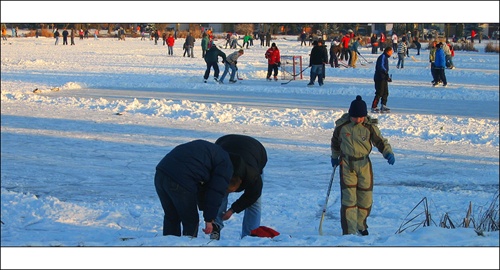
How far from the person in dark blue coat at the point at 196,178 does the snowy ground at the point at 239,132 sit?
30 centimetres

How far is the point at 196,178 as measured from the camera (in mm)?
5469

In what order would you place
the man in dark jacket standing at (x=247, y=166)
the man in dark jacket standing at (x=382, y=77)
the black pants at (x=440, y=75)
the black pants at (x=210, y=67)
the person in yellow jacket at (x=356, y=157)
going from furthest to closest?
1. the black pants at (x=210, y=67)
2. the black pants at (x=440, y=75)
3. the man in dark jacket standing at (x=382, y=77)
4. the person in yellow jacket at (x=356, y=157)
5. the man in dark jacket standing at (x=247, y=166)

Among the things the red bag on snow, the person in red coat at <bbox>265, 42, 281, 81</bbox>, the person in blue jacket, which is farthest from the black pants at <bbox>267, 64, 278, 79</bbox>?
the red bag on snow

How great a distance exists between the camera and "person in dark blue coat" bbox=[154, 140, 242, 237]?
17.8 ft

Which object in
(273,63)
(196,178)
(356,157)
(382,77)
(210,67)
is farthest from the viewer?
(273,63)

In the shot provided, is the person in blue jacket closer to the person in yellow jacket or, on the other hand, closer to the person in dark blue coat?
the person in yellow jacket

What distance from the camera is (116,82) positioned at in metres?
21.4

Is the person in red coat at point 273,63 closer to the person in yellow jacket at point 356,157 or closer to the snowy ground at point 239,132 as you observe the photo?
the snowy ground at point 239,132

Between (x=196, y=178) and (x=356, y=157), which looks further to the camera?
(x=356, y=157)

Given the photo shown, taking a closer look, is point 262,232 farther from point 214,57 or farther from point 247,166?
point 214,57

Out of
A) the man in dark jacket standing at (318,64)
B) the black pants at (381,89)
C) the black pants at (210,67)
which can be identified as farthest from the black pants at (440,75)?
the black pants at (210,67)

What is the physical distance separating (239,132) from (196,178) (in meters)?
7.46

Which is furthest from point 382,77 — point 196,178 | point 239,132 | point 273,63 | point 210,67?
point 196,178

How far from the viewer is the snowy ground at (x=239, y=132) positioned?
6.91 metres
